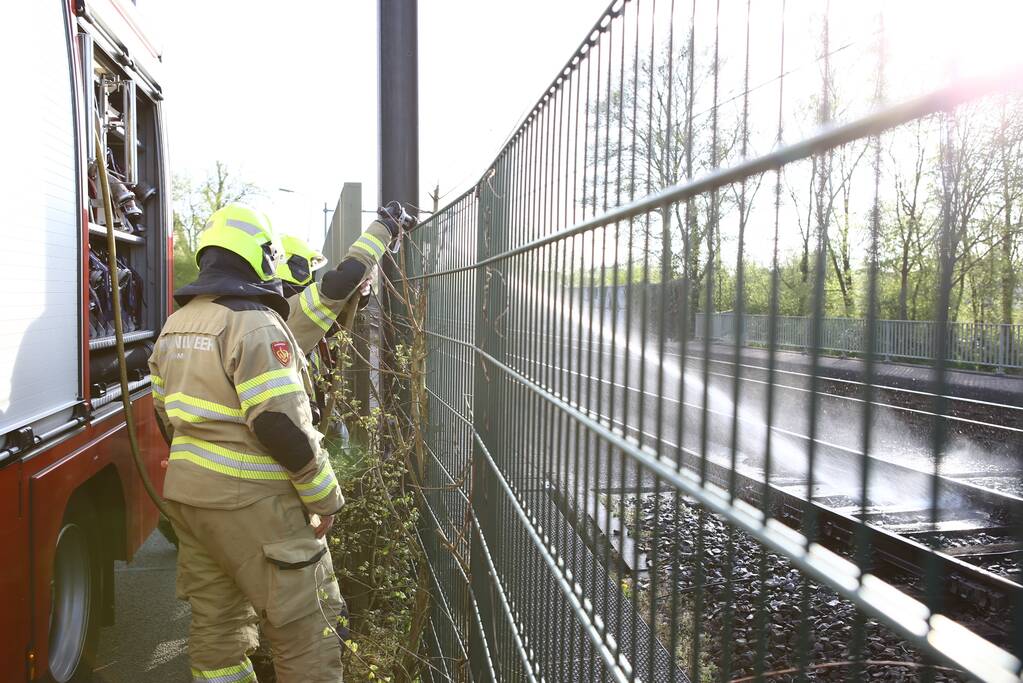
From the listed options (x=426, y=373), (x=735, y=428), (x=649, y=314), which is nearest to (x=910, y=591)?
(x=735, y=428)

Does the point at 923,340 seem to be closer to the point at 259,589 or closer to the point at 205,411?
the point at 205,411

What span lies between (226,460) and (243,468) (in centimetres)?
8

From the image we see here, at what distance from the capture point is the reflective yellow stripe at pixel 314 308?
450 centimetres

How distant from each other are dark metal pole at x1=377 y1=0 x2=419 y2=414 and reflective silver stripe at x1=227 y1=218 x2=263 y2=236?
2106 millimetres

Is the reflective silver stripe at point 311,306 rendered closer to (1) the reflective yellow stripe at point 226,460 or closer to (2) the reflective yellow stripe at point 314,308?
(2) the reflective yellow stripe at point 314,308

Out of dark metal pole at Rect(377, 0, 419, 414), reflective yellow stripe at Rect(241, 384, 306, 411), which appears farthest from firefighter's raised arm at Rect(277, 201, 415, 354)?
reflective yellow stripe at Rect(241, 384, 306, 411)

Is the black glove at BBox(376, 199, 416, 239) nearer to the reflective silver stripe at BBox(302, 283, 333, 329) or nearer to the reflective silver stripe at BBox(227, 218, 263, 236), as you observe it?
the reflective silver stripe at BBox(302, 283, 333, 329)

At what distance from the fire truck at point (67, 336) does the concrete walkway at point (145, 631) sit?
1.28 ft

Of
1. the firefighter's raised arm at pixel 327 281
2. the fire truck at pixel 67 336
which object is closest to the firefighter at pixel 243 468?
the fire truck at pixel 67 336

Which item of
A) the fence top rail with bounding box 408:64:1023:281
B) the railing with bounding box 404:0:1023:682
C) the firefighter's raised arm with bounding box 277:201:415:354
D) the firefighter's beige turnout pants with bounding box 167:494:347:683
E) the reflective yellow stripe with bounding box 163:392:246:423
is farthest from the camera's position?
the firefighter's raised arm with bounding box 277:201:415:354

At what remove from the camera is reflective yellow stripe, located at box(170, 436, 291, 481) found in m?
3.51

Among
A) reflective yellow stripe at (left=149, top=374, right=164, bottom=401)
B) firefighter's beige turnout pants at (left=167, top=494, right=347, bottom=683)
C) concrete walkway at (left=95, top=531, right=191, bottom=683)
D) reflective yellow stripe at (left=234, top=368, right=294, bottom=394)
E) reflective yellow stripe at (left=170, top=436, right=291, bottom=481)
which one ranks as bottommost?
concrete walkway at (left=95, top=531, right=191, bottom=683)

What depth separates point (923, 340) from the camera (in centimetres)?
71

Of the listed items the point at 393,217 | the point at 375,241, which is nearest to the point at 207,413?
the point at 375,241
